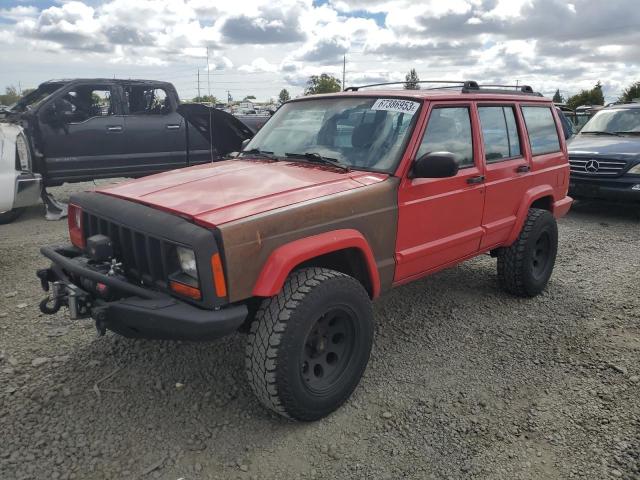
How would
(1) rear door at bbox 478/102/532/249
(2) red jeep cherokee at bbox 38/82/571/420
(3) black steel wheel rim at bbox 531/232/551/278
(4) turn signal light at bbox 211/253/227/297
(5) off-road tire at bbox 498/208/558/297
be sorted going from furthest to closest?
(3) black steel wheel rim at bbox 531/232/551/278 → (5) off-road tire at bbox 498/208/558/297 → (1) rear door at bbox 478/102/532/249 → (2) red jeep cherokee at bbox 38/82/571/420 → (4) turn signal light at bbox 211/253/227/297

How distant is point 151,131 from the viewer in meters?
8.52

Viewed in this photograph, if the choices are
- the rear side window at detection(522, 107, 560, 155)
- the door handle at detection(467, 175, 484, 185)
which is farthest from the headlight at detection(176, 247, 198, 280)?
the rear side window at detection(522, 107, 560, 155)

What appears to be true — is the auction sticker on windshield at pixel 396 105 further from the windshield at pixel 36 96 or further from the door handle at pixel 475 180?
the windshield at pixel 36 96

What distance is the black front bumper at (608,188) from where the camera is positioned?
765cm

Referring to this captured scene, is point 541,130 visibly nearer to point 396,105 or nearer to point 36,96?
point 396,105

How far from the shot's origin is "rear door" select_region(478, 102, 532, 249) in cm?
395

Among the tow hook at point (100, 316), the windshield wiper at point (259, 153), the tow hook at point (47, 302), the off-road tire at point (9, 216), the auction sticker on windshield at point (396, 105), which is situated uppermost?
the auction sticker on windshield at point (396, 105)

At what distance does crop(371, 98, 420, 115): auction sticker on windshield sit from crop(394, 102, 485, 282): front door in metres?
0.12

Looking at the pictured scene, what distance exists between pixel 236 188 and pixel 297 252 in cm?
59

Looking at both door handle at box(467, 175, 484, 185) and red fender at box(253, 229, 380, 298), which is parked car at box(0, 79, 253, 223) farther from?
red fender at box(253, 229, 380, 298)

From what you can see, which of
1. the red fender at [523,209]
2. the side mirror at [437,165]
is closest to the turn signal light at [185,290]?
the side mirror at [437,165]

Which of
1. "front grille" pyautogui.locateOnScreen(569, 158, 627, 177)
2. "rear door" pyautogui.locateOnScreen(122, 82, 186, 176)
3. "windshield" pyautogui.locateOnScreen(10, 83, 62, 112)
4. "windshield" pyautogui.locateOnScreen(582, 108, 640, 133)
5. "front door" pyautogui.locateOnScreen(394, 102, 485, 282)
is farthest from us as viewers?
"windshield" pyautogui.locateOnScreen(582, 108, 640, 133)

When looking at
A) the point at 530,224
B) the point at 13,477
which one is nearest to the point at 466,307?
the point at 530,224

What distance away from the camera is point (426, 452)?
104 inches
